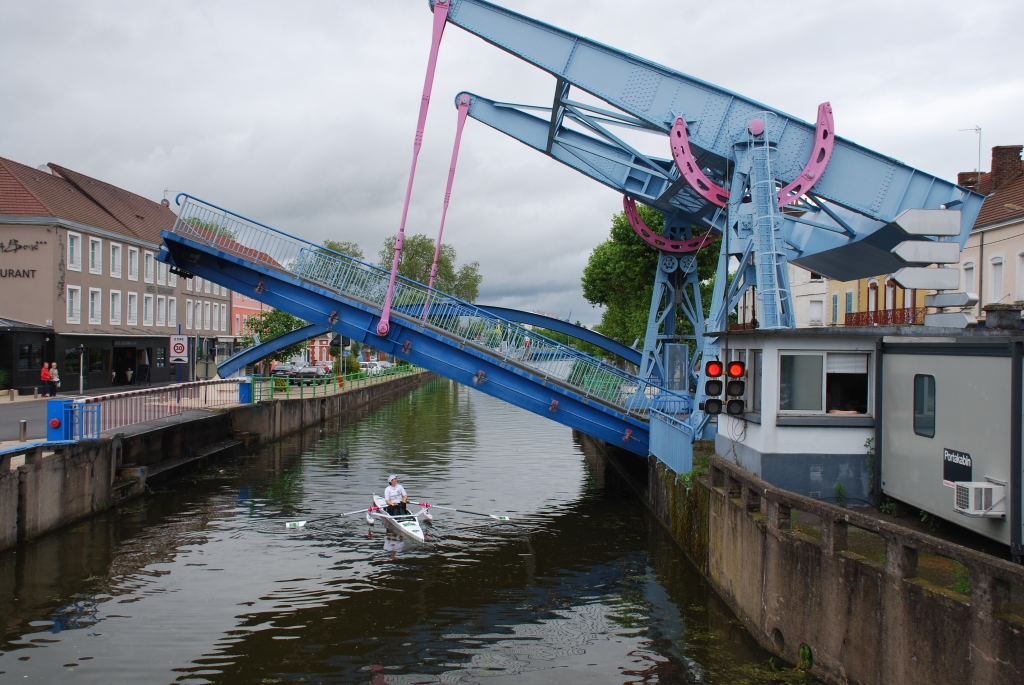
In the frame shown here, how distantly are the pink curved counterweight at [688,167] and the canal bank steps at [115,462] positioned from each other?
1233 cm

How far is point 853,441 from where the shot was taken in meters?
11.0

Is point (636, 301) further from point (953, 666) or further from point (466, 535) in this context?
point (953, 666)

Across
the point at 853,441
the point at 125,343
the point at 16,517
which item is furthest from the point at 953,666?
the point at 125,343

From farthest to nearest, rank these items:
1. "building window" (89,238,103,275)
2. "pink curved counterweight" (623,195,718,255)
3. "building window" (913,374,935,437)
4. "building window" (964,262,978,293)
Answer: "building window" (89,238,103,275) < "building window" (964,262,978,293) < "pink curved counterweight" (623,195,718,255) < "building window" (913,374,935,437)

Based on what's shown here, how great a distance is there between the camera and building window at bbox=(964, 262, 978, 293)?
26547 mm

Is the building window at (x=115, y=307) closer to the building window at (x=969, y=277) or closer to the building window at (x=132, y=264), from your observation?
the building window at (x=132, y=264)

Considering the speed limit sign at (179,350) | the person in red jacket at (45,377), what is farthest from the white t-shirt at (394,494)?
the person in red jacket at (45,377)

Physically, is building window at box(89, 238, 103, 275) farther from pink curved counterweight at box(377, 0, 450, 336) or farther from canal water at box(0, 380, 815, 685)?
pink curved counterweight at box(377, 0, 450, 336)

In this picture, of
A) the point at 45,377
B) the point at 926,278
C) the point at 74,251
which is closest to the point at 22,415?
the point at 45,377

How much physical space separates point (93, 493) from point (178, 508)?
1.91 meters

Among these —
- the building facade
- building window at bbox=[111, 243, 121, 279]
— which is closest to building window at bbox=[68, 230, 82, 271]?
the building facade

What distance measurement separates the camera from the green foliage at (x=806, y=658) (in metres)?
8.19

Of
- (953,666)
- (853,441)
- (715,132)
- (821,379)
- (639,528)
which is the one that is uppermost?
(715,132)

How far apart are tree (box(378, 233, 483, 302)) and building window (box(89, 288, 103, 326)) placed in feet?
149
